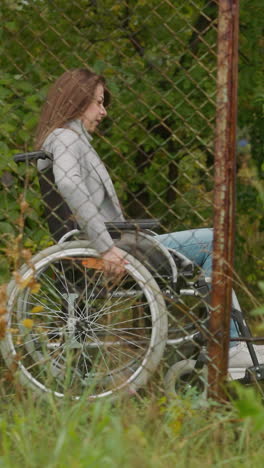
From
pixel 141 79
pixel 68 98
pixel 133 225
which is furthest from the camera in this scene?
pixel 141 79

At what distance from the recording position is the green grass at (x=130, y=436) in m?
2.17

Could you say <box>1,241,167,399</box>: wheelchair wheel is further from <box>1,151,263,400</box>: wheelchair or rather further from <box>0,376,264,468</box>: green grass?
<box>0,376,264,468</box>: green grass

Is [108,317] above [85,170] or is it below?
below

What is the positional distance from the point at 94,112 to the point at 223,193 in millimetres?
1107

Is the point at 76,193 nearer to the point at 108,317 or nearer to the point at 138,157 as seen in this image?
the point at 108,317

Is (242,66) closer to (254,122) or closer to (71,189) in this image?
(254,122)

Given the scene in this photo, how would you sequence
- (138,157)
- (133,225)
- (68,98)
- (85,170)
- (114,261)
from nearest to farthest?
(114,261)
(133,225)
(85,170)
(68,98)
(138,157)

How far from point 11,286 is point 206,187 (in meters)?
2.06

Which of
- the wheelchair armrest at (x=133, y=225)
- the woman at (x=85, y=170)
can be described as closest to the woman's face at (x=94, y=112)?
the woman at (x=85, y=170)

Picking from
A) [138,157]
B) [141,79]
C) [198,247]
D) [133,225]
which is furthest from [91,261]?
[138,157]

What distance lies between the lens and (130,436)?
2275mm

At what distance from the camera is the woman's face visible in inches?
138

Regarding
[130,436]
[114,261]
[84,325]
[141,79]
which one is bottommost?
[130,436]

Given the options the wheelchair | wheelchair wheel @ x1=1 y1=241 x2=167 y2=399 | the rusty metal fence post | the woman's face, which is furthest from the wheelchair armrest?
the rusty metal fence post
